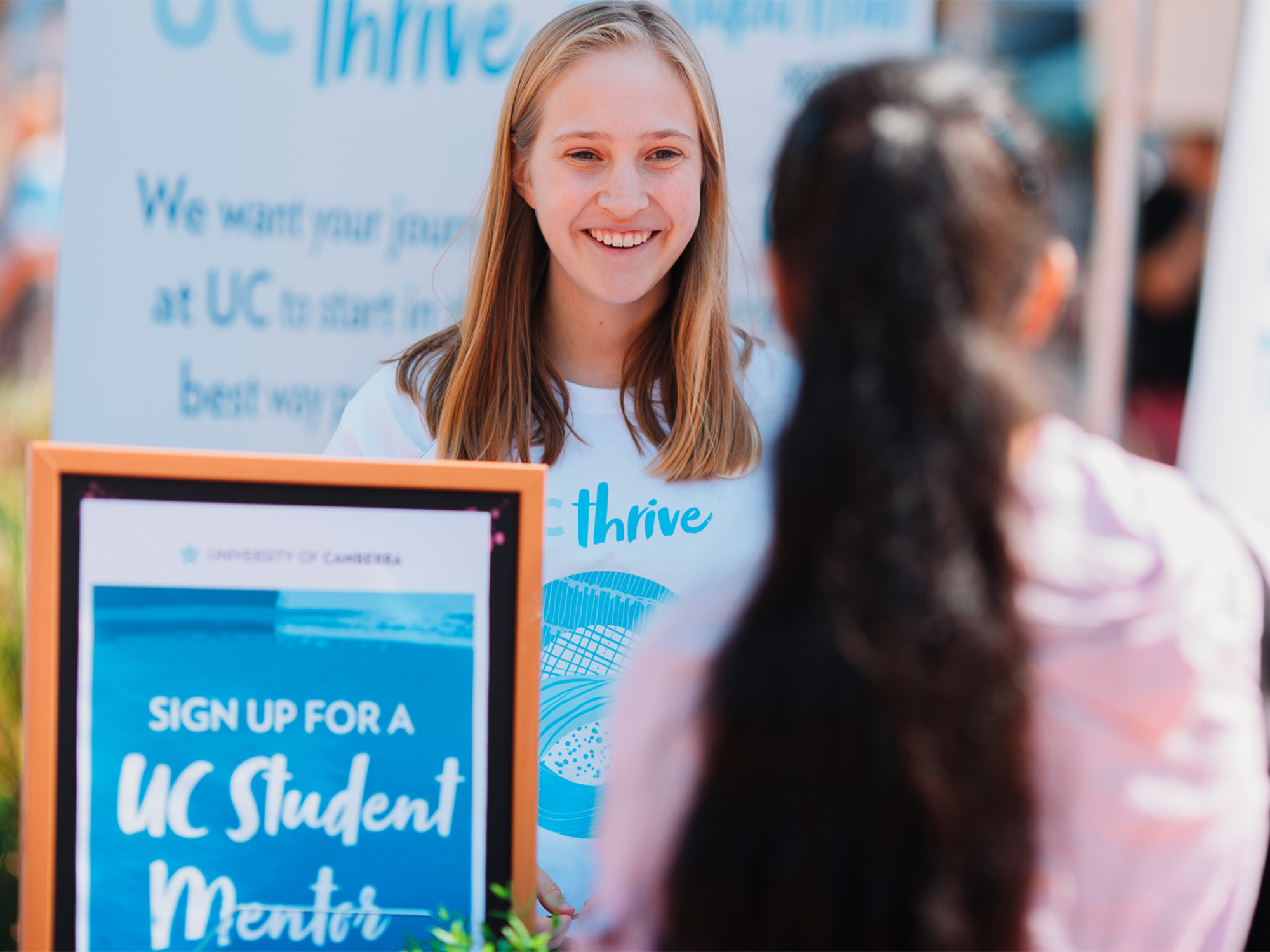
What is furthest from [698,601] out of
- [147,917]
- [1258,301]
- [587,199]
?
[1258,301]

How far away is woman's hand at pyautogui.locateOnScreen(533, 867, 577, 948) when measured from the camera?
1.16m

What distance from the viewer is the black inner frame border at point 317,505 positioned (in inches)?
42.9

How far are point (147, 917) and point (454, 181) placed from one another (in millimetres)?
1676

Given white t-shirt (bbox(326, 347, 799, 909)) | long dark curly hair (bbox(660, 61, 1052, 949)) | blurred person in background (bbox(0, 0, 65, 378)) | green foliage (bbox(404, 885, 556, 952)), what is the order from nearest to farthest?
long dark curly hair (bbox(660, 61, 1052, 949))
green foliage (bbox(404, 885, 556, 952))
white t-shirt (bbox(326, 347, 799, 909))
blurred person in background (bbox(0, 0, 65, 378))

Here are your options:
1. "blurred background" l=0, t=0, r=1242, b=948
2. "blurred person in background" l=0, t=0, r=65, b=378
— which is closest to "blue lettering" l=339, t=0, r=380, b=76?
"blurred background" l=0, t=0, r=1242, b=948

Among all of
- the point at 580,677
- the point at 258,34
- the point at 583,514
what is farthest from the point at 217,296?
the point at 580,677

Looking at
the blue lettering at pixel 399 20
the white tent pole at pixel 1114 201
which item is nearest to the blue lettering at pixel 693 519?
the blue lettering at pixel 399 20

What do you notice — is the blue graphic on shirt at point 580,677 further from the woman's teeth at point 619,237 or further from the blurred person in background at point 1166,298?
the blurred person in background at point 1166,298

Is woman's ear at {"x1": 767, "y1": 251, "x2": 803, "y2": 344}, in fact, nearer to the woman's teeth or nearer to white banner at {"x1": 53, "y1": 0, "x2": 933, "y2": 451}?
the woman's teeth

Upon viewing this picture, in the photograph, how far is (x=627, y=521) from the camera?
5.50 feet

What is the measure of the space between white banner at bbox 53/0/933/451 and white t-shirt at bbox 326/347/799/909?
2.18 ft

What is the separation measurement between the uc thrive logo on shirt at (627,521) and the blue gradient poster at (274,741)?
52 centimetres

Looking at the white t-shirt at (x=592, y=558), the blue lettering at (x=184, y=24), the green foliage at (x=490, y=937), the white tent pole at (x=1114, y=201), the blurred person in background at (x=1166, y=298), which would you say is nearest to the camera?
the green foliage at (x=490, y=937)

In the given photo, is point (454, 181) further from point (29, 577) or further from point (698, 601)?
point (698, 601)
